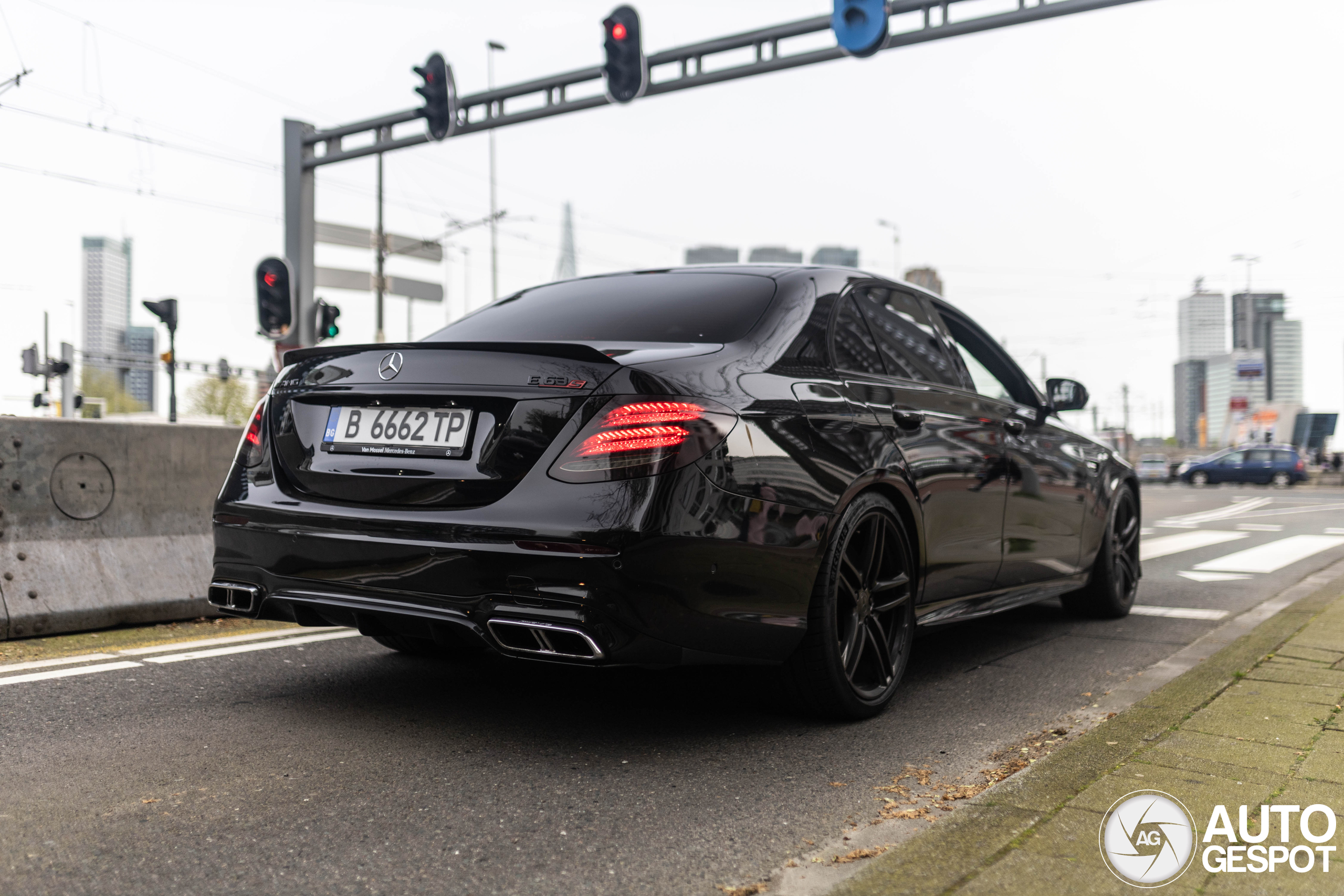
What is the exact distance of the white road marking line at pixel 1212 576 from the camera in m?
8.55

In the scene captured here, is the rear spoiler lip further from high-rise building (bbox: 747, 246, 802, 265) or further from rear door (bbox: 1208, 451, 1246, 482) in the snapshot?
high-rise building (bbox: 747, 246, 802, 265)

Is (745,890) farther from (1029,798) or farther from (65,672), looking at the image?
(65,672)

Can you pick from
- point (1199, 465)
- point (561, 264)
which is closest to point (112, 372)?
point (561, 264)

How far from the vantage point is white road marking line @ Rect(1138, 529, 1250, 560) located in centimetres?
1101

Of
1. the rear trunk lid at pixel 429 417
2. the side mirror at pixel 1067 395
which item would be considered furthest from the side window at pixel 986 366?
the rear trunk lid at pixel 429 417

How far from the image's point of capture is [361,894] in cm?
234

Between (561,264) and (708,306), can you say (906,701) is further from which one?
(561,264)

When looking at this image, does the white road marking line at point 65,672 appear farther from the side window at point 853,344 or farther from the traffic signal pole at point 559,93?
the traffic signal pole at point 559,93

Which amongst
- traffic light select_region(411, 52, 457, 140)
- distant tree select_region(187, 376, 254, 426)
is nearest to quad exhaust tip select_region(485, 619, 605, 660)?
traffic light select_region(411, 52, 457, 140)

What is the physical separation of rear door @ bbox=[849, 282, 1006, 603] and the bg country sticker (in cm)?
157

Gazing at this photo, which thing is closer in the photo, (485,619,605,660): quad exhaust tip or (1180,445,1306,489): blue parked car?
(485,619,605,660): quad exhaust tip

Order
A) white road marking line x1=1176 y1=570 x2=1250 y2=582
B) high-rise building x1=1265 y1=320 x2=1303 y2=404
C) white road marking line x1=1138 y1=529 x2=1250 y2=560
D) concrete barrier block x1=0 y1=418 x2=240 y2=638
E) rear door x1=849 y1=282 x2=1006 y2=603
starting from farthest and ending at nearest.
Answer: high-rise building x1=1265 y1=320 x2=1303 y2=404 < white road marking line x1=1138 y1=529 x2=1250 y2=560 < white road marking line x1=1176 y1=570 x2=1250 y2=582 < concrete barrier block x1=0 y1=418 x2=240 y2=638 < rear door x1=849 y1=282 x2=1006 y2=603

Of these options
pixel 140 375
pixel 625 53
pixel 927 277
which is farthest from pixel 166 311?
pixel 140 375

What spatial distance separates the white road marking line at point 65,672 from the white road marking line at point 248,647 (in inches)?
4.7
